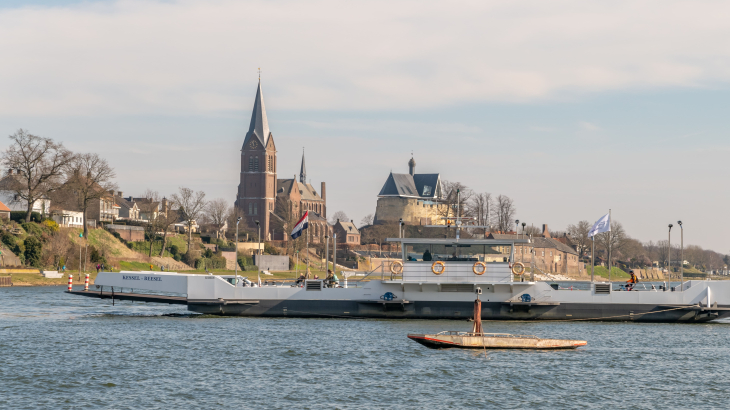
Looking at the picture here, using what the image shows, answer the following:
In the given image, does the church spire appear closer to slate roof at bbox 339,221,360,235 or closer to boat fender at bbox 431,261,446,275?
slate roof at bbox 339,221,360,235

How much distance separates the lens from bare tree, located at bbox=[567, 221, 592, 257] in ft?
489

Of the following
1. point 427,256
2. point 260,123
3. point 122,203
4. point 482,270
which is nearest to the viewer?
point 482,270

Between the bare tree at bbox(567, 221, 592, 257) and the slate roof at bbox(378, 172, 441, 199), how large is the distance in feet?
129

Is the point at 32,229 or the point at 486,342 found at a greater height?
the point at 32,229

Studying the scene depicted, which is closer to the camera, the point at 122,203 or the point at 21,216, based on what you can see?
the point at 21,216

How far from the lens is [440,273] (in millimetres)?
37812

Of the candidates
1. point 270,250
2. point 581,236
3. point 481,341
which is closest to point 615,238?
point 581,236

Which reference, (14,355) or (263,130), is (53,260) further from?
(263,130)

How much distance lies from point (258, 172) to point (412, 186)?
1648 inches

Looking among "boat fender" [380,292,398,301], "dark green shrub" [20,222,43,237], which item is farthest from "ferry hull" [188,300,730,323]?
"dark green shrub" [20,222,43,237]

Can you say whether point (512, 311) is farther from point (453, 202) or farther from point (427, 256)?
point (453, 202)

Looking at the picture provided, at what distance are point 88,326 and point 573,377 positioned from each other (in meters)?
23.6

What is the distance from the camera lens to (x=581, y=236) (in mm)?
150500

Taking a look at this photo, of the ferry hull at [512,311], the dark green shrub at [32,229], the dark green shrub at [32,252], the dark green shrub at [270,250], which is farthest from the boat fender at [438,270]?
the dark green shrub at [270,250]
